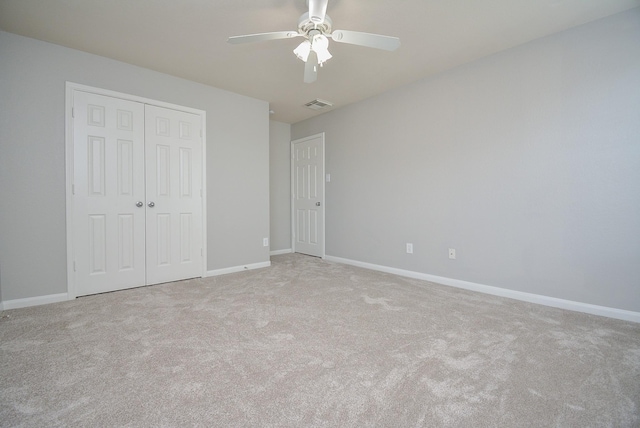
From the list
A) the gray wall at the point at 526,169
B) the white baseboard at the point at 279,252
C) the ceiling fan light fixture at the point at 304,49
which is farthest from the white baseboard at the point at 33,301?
the gray wall at the point at 526,169

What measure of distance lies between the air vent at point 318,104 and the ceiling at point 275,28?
0.87 meters

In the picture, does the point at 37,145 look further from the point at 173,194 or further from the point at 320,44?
the point at 320,44

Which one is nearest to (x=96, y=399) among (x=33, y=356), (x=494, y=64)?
(x=33, y=356)

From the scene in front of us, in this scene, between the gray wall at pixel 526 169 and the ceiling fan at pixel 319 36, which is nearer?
the ceiling fan at pixel 319 36

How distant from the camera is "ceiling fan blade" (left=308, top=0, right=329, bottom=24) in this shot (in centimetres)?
179

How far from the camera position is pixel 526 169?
8.81 ft

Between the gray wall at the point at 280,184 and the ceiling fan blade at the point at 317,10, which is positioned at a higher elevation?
the ceiling fan blade at the point at 317,10

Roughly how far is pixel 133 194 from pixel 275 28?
2.31m

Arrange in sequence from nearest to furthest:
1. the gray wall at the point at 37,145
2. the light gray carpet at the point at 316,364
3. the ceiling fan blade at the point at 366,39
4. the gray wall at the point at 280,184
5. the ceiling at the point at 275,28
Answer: the light gray carpet at the point at 316,364
the ceiling fan blade at the point at 366,39
the ceiling at the point at 275,28
the gray wall at the point at 37,145
the gray wall at the point at 280,184

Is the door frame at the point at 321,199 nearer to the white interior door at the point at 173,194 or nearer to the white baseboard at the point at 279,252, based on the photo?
the white baseboard at the point at 279,252

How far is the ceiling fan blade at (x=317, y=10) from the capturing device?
1.79 m

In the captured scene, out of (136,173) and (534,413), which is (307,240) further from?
(534,413)

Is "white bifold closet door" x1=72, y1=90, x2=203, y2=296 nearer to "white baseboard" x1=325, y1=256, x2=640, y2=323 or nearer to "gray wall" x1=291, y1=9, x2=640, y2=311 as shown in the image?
"gray wall" x1=291, y1=9, x2=640, y2=311

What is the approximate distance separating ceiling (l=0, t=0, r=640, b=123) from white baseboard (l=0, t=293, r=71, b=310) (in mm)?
2412
